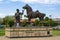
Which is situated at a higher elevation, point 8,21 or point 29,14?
point 29,14

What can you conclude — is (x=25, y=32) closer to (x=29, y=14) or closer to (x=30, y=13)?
(x=29, y=14)

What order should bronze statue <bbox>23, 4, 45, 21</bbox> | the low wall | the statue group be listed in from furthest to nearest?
bronze statue <bbox>23, 4, 45, 21</bbox> → the statue group → the low wall

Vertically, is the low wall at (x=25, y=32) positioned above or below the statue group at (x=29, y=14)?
below

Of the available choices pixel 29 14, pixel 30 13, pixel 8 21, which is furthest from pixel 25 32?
pixel 8 21

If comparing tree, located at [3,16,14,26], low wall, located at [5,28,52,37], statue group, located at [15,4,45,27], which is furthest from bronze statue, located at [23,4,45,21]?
tree, located at [3,16,14,26]

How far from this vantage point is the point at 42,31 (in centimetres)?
2983

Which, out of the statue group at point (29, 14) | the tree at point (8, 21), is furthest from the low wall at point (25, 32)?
the tree at point (8, 21)

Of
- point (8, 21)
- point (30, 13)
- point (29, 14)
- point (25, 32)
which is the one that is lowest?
point (8, 21)

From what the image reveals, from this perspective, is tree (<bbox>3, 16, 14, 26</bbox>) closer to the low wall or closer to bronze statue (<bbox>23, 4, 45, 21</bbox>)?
bronze statue (<bbox>23, 4, 45, 21</bbox>)

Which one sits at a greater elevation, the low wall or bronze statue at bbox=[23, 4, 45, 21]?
bronze statue at bbox=[23, 4, 45, 21]

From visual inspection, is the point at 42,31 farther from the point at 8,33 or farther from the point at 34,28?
the point at 8,33

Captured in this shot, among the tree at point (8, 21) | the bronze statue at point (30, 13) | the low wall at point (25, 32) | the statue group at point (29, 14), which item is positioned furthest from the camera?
A: the tree at point (8, 21)

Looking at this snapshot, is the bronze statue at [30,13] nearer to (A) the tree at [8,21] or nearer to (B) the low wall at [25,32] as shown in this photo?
(B) the low wall at [25,32]

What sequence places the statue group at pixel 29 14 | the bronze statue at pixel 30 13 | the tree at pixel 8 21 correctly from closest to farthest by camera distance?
the statue group at pixel 29 14, the bronze statue at pixel 30 13, the tree at pixel 8 21
